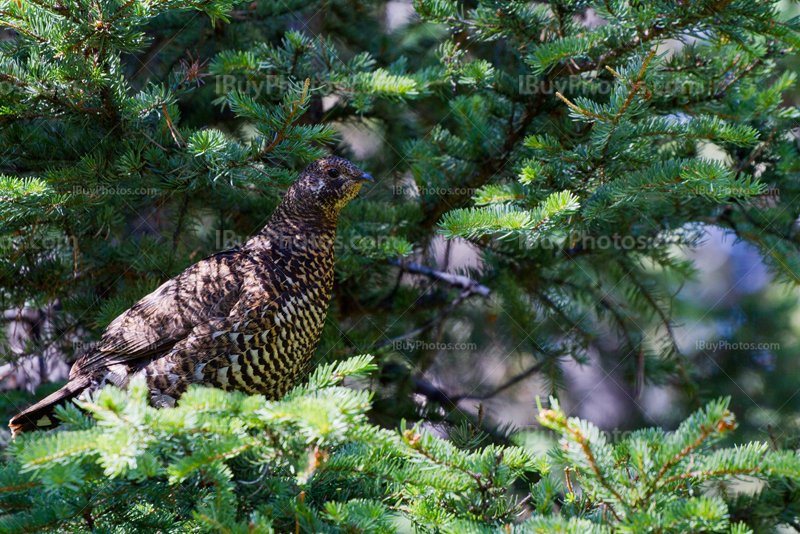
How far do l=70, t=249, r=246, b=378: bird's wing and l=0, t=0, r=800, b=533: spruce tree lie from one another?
33 cm

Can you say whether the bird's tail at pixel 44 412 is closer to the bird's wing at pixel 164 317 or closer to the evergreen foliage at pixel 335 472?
the bird's wing at pixel 164 317

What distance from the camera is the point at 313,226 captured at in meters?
3.15


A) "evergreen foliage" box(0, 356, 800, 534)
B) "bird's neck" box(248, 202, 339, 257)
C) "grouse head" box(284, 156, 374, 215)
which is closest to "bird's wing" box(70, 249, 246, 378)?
"bird's neck" box(248, 202, 339, 257)

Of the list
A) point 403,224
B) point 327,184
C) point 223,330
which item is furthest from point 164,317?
point 403,224

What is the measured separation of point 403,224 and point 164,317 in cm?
151

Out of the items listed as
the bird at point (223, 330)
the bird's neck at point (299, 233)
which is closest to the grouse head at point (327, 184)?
the bird's neck at point (299, 233)

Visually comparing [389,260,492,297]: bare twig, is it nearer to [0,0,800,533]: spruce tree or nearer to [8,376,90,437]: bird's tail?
[0,0,800,533]: spruce tree

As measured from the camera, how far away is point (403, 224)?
3.70 m

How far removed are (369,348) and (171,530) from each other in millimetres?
1684

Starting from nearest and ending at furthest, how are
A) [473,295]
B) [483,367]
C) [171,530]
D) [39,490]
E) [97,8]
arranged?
[39,490] < [171,530] < [97,8] < [473,295] < [483,367]

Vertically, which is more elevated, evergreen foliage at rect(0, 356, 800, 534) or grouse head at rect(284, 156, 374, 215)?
grouse head at rect(284, 156, 374, 215)

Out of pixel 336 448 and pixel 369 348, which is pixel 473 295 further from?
pixel 336 448

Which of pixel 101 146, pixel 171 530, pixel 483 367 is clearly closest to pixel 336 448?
pixel 171 530

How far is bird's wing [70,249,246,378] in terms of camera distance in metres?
2.83
